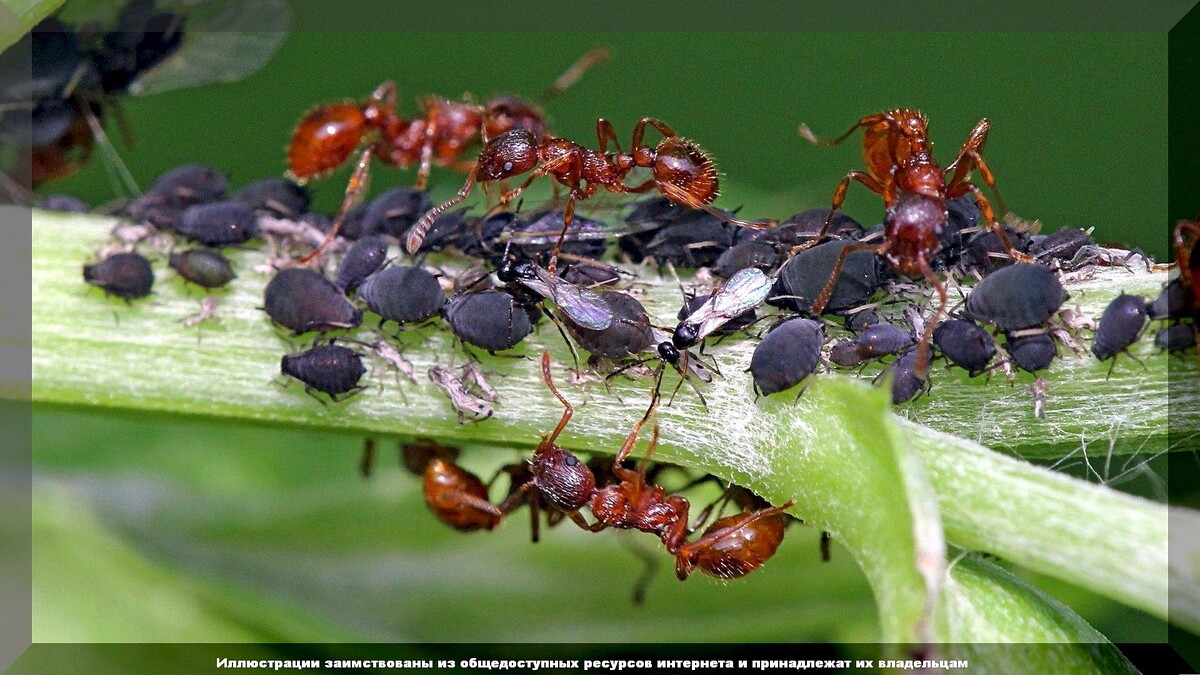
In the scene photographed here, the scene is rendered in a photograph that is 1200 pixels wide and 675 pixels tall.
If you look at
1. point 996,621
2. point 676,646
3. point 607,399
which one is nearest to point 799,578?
point 676,646

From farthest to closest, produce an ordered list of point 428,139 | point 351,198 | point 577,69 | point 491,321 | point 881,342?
point 577,69 → point 428,139 → point 351,198 → point 491,321 → point 881,342

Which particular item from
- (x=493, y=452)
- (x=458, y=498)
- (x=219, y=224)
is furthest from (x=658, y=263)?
(x=219, y=224)

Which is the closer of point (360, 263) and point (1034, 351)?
point (1034, 351)

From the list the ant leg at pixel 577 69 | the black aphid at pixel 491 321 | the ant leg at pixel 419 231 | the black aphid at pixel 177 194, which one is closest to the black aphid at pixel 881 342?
the black aphid at pixel 491 321

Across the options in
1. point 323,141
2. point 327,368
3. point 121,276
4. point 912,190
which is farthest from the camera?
point 323,141

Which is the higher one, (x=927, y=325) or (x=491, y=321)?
(x=927, y=325)

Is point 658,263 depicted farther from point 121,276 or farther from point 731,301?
point 121,276

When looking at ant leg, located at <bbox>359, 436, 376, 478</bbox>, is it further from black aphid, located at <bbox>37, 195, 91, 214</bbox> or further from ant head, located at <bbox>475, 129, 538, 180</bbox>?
black aphid, located at <bbox>37, 195, 91, 214</bbox>
